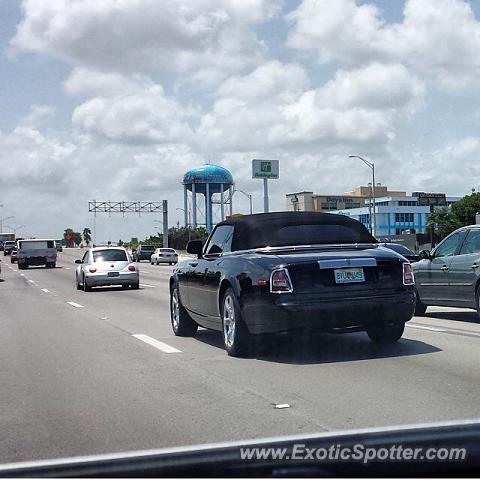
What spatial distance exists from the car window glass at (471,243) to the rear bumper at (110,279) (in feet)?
48.7

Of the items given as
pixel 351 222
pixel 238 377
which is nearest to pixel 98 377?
pixel 238 377

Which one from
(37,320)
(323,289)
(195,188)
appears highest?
(195,188)

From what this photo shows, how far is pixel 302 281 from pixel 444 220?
285 feet

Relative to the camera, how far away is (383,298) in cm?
836

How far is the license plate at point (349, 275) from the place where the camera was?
322 inches

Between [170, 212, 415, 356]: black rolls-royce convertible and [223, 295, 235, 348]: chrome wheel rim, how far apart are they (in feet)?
0.04

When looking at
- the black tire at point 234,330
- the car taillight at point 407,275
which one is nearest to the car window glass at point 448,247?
the car taillight at point 407,275

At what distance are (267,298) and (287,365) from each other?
2.55 feet

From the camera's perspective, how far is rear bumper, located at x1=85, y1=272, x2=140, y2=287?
2517cm

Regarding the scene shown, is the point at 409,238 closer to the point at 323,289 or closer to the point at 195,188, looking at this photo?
the point at 195,188

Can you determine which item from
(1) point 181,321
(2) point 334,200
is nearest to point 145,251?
(1) point 181,321

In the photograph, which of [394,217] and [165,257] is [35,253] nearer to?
[165,257]

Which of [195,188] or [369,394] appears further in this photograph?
[195,188]

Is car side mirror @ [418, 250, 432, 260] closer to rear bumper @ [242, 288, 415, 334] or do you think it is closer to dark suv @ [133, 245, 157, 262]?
rear bumper @ [242, 288, 415, 334]
